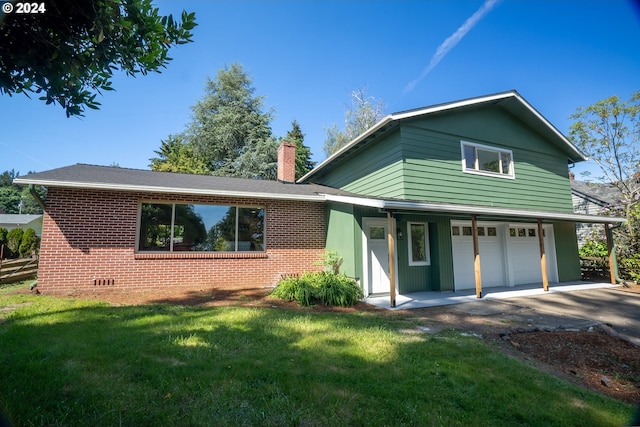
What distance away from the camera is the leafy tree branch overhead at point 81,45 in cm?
264

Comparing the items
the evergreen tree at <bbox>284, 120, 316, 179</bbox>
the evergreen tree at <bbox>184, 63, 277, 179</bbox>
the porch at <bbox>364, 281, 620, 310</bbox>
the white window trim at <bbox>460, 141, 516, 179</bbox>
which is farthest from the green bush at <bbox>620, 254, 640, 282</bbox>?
the evergreen tree at <bbox>284, 120, 316, 179</bbox>

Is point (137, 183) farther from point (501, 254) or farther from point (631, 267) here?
point (631, 267)

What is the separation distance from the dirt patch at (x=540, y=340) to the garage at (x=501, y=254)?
3.31m

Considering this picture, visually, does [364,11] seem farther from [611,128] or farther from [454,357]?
[611,128]

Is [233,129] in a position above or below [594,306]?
above

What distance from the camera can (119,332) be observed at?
4535mm

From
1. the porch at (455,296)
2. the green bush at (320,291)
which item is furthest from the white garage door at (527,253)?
the green bush at (320,291)

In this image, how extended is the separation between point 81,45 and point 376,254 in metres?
8.38

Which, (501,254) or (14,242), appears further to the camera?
(14,242)

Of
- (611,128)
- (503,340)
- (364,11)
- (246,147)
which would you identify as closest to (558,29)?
(364,11)

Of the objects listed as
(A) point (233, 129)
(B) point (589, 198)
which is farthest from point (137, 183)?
(B) point (589, 198)

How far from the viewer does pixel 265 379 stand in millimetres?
3176

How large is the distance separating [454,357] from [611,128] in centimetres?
1973

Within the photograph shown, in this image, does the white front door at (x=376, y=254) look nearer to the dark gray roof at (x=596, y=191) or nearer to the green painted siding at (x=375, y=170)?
the green painted siding at (x=375, y=170)
